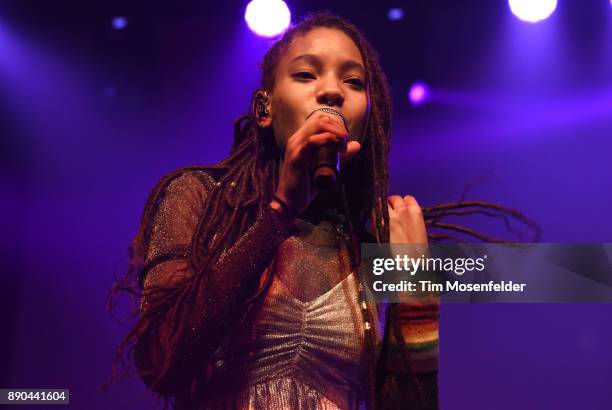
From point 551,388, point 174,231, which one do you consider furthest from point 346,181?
point 551,388

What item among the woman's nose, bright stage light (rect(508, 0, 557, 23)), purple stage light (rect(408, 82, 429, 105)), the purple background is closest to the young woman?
the woman's nose

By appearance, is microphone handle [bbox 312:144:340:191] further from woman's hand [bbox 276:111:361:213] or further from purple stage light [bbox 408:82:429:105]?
purple stage light [bbox 408:82:429:105]

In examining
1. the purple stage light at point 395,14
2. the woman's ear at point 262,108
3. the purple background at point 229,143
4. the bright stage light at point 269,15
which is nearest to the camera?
the woman's ear at point 262,108

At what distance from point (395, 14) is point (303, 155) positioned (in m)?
1.49

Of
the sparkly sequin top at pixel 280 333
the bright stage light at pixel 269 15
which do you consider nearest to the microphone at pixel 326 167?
the sparkly sequin top at pixel 280 333

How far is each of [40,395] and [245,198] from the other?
3.35 feet

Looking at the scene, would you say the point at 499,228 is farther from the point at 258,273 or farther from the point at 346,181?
the point at 258,273

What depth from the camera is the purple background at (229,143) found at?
203 centimetres

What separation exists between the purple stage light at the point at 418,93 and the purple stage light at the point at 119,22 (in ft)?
3.28

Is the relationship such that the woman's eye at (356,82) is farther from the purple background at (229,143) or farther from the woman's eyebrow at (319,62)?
the purple background at (229,143)

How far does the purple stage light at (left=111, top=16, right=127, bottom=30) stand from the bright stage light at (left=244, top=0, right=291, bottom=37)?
45cm

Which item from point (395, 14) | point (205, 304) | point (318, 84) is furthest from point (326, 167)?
point (395, 14)

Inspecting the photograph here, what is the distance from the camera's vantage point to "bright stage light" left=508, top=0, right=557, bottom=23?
2.25 meters

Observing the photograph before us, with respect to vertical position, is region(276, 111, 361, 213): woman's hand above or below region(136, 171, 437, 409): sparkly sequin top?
above
